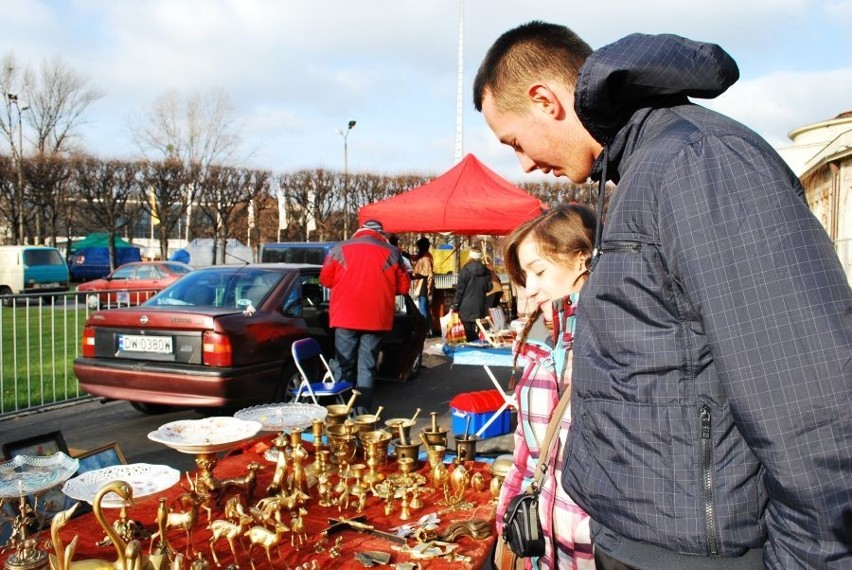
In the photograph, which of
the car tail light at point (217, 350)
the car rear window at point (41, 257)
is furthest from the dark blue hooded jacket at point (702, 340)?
the car rear window at point (41, 257)

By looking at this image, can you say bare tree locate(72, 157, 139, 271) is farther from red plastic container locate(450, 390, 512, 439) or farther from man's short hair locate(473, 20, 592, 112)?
man's short hair locate(473, 20, 592, 112)

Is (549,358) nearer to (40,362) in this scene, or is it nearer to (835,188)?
(40,362)

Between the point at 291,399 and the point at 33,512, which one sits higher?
the point at 33,512

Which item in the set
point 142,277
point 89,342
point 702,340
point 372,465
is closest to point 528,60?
point 702,340

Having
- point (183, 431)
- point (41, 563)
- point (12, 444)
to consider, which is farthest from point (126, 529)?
point (12, 444)

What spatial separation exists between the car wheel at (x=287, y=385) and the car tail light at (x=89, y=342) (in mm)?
1724

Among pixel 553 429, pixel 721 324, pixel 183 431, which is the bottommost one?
pixel 183 431

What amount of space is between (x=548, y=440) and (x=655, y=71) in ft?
3.91

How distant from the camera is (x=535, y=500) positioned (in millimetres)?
1925

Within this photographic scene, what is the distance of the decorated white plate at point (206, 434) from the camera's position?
104 inches

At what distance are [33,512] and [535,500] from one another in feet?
6.01

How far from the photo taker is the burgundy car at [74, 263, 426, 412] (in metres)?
5.58

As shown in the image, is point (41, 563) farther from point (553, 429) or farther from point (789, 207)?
point (789, 207)

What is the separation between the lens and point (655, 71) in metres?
1.15
